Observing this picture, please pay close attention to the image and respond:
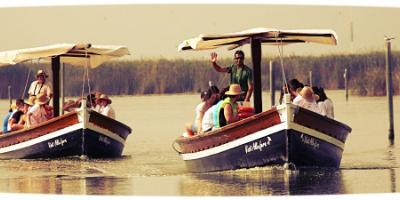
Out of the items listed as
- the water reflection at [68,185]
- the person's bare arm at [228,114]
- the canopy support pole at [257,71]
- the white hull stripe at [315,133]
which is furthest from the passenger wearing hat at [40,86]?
the white hull stripe at [315,133]

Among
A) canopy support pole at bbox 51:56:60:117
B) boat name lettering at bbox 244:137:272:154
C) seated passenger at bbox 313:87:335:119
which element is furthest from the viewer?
canopy support pole at bbox 51:56:60:117

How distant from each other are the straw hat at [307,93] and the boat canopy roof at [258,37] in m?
0.48

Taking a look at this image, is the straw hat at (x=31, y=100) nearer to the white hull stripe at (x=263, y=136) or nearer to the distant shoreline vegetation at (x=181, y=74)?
the distant shoreline vegetation at (x=181, y=74)

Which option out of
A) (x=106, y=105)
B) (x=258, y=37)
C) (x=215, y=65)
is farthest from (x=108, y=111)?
(x=258, y=37)

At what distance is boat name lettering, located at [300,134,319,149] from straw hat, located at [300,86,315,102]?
823 millimetres

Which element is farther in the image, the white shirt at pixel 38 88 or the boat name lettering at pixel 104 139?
the boat name lettering at pixel 104 139

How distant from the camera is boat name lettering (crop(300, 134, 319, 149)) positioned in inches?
525

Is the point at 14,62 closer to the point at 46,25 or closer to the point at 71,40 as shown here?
the point at 71,40

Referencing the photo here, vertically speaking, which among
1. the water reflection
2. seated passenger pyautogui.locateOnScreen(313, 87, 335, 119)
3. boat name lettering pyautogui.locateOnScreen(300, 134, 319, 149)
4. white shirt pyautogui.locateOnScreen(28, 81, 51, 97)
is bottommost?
the water reflection

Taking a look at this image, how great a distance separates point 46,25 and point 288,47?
306 centimetres

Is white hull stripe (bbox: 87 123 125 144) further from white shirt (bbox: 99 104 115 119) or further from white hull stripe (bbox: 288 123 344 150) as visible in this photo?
white hull stripe (bbox: 288 123 344 150)

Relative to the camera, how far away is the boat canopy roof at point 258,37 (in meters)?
13.5

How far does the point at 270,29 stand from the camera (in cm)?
1345

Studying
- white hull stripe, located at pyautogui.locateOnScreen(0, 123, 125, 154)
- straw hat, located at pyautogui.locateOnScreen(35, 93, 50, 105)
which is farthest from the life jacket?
straw hat, located at pyautogui.locateOnScreen(35, 93, 50, 105)
